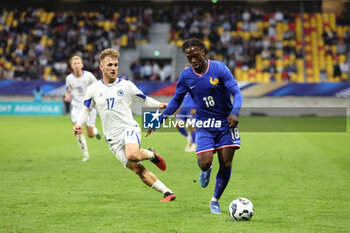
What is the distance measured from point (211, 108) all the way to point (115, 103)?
1486 millimetres

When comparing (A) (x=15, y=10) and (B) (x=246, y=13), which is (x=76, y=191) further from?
(A) (x=15, y=10)

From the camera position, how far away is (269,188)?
9.11 meters

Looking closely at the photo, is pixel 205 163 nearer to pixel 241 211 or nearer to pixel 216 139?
pixel 216 139

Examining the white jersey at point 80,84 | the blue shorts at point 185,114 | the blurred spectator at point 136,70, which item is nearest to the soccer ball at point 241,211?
the white jersey at point 80,84

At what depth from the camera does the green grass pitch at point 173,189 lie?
641cm

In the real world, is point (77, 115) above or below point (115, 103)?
below

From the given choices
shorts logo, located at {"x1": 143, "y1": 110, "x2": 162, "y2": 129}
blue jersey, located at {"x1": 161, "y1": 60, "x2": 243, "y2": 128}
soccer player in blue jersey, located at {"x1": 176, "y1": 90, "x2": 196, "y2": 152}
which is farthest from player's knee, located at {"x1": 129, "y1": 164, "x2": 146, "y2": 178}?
soccer player in blue jersey, located at {"x1": 176, "y1": 90, "x2": 196, "y2": 152}

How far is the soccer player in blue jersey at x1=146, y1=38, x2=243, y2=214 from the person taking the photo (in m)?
6.91

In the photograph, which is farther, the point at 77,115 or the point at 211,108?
the point at 77,115

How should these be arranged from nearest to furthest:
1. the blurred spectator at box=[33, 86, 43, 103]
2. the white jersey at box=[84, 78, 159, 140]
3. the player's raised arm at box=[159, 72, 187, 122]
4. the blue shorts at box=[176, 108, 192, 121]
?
the player's raised arm at box=[159, 72, 187, 122]
the white jersey at box=[84, 78, 159, 140]
the blue shorts at box=[176, 108, 192, 121]
the blurred spectator at box=[33, 86, 43, 103]

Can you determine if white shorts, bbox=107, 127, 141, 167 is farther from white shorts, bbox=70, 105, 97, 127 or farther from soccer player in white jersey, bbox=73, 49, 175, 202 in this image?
white shorts, bbox=70, 105, 97, 127

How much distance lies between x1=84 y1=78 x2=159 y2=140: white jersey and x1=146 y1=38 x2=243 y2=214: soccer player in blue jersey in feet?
2.73

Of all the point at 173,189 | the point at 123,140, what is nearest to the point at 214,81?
the point at 123,140

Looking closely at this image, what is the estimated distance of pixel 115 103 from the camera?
7652mm
